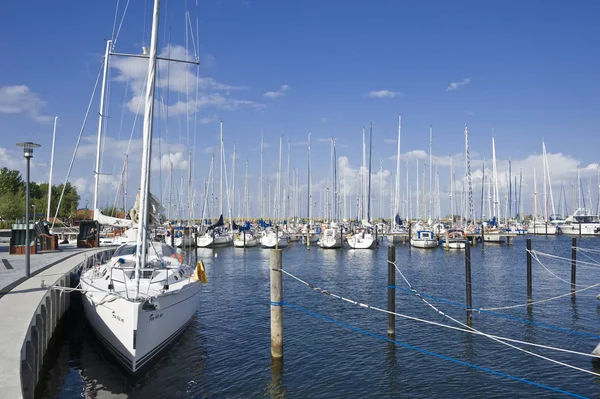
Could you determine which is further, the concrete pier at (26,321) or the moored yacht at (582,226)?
the moored yacht at (582,226)

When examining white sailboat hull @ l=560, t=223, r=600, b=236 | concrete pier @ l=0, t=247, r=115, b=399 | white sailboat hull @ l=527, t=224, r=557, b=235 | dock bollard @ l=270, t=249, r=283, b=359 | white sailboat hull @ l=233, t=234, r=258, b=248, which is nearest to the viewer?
concrete pier @ l=0, t=247, r=115, b=399

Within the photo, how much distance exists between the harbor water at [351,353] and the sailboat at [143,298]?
1089 mm

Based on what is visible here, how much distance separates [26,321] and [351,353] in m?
11.0

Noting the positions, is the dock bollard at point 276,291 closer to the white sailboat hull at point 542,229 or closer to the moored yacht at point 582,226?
the moored yacht at point 582,226

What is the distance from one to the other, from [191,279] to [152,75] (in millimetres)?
8432

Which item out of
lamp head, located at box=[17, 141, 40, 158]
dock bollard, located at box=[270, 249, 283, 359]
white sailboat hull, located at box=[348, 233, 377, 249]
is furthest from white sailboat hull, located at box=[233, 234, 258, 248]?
dock bollard, located at box=[270, 249, 283, 359]

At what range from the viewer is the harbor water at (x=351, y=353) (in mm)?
13555

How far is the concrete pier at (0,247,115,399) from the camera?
9.45 meters

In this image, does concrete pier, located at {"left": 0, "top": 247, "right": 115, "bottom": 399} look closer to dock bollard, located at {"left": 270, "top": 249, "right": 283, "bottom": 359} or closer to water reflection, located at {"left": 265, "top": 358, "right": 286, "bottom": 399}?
water reflection, located at {"left": 265, "top": 358, "right": 286, "bottom": 399}

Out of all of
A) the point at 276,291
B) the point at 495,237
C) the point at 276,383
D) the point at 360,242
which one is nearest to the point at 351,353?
the point at 276,383

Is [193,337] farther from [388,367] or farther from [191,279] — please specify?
[388,367]

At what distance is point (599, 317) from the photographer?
21.9 meters

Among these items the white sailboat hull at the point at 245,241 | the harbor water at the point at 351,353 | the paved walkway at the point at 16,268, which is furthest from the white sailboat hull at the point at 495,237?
the paved walkway at the point at 16,268

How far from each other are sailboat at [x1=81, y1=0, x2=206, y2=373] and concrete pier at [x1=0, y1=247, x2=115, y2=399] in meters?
1.42
